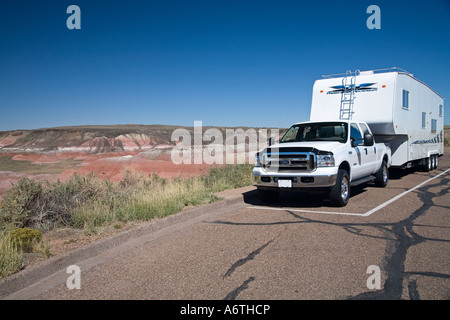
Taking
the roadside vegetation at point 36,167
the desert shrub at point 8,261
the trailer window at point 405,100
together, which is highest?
the trailer window at point 405,100

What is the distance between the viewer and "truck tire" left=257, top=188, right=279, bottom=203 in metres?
9.73

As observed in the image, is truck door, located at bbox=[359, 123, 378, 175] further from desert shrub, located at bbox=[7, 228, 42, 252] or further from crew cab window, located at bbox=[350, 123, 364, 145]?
desert shrub, located at bbox=[7, 228, 42, 252]

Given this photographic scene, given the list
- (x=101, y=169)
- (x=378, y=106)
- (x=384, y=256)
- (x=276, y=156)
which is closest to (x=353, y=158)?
(x=276, y=156)

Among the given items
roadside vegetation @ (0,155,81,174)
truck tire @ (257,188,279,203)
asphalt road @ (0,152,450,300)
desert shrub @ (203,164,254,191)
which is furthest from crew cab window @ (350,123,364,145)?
roadside vegetation @ (0,155,81,174)

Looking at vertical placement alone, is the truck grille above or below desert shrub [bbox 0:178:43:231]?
above

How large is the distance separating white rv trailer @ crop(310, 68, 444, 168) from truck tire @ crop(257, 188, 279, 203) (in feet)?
14.6

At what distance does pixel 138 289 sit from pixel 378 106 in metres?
10.6

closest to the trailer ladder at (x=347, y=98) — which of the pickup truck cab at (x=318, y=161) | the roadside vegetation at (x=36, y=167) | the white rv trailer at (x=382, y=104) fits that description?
the white rv trailer at (x=382, y=104)

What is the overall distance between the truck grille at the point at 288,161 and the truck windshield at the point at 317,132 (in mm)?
1569

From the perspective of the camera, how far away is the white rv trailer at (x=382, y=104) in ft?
39.9

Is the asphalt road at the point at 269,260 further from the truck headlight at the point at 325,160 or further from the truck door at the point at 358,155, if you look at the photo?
the truck door at the point at 358,155

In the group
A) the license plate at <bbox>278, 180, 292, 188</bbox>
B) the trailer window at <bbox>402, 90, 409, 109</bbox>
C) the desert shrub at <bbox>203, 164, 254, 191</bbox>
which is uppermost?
the trailer window at <bbox>402, 90, 409, 109</bbox>

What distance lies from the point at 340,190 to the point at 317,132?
243 centimetres
